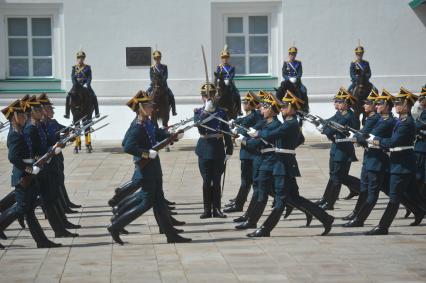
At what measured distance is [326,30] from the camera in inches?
1071

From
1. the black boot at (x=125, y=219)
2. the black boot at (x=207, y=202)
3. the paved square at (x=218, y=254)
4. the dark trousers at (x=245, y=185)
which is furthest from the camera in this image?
the dark trousers at (x=245, y=185)

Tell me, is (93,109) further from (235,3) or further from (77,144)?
(235,3)

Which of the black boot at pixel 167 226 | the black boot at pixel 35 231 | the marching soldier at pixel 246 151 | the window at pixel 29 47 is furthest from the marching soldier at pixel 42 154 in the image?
the window at pixel 29 47

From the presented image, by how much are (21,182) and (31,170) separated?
19cm

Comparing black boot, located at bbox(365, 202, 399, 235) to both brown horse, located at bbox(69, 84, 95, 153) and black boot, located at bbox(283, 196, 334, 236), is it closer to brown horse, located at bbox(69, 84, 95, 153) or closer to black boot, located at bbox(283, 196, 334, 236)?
black boot, located at bbox(283, 196, 334, 236)

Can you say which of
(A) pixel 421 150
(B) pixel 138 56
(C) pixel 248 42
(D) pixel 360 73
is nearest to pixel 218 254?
(A) pixel 421 150

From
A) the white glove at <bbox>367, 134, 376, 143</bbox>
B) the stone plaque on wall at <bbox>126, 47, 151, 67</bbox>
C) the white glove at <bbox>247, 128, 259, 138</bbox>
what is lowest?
the white glove at <bbox>367, 134, 376, 143</bbox>

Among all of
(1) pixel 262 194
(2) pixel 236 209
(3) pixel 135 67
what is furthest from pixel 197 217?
(3) pixel 135 67

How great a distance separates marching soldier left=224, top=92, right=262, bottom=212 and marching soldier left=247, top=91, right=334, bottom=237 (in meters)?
1.55

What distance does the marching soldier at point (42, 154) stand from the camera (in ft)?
44.3

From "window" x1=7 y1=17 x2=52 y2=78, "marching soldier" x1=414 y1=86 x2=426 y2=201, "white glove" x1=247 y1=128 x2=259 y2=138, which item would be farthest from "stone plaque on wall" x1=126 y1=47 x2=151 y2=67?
"white glove" x1=247 y1=128 x2=259 y2=138

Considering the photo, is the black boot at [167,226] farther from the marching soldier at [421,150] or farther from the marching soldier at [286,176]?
the marching soldier at [421,150]

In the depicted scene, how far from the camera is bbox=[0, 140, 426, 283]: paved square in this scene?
1128 centimetres

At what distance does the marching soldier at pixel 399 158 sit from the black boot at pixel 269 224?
3.97ft
